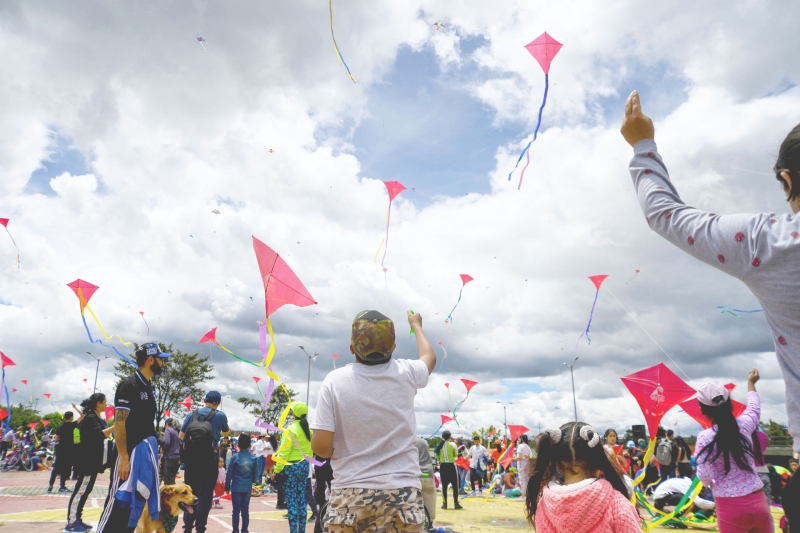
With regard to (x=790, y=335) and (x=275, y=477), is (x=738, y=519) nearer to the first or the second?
(x=790, y=335)

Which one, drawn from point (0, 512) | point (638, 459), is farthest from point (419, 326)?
point (638, 459)

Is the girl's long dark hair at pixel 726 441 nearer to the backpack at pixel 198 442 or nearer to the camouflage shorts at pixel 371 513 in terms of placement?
the camouflage shorts at pixel 371 513

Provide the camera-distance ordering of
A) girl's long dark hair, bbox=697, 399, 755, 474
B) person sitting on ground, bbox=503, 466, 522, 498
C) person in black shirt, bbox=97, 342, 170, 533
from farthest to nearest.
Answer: person sitting on ground, bbox=503, 466, 522, 498
person in black shirt, bbox=97, 342, 170, 533
girl's long dark hair, bbox=697, 399, 755, 474

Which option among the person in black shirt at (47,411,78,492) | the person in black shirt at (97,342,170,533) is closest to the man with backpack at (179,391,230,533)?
the person in black shirt at (97,342,170,533)

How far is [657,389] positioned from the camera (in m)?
8.59

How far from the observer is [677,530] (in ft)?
29.4

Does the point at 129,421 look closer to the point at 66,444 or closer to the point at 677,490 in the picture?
the point at 66,444

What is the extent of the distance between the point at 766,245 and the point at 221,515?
10973mm

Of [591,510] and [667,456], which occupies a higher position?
[591,510]

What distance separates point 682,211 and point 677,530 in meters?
9.78

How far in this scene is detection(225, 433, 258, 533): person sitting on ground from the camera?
699 centimetres

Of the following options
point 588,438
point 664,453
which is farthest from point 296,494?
point 664,453

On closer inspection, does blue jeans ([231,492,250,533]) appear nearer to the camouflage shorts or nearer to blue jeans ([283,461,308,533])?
blue jeans ([283,461,308,533])

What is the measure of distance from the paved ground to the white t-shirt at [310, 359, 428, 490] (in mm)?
6079
